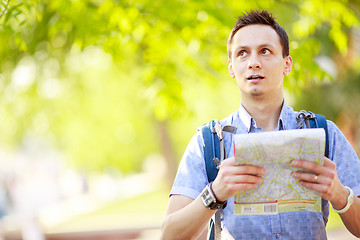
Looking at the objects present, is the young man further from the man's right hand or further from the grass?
the grass

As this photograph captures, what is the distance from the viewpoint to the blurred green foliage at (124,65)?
4.57 m

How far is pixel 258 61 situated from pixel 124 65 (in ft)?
37.6

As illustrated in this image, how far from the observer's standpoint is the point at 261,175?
5.66 feet

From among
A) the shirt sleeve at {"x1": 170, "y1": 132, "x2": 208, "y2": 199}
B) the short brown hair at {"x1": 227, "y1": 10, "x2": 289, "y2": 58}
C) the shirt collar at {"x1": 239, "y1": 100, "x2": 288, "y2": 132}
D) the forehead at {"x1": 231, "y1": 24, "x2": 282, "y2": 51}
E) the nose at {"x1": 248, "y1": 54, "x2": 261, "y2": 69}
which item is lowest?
the shirt sleeve at {"x1": 170, "y1": 132, "x2": 208, "y2": 199}

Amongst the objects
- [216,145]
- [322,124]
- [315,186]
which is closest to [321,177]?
[315,186]

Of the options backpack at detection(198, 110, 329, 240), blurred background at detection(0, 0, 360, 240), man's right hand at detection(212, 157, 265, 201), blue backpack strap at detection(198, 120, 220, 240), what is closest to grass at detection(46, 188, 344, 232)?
blurred background at detection(0, 0, 360, 240)

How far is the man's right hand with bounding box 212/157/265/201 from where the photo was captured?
167 cm

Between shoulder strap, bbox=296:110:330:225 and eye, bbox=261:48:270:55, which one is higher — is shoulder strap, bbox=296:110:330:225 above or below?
below

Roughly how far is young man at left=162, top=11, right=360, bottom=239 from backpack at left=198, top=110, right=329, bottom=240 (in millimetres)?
39

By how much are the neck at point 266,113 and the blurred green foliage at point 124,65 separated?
1.77 metres

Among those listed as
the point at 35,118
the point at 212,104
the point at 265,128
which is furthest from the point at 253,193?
the point at 212,104

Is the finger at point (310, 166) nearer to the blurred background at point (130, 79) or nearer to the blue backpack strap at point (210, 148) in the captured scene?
the blue backpack strap at point (210, 148)

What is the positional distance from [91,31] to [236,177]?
10.9 ft

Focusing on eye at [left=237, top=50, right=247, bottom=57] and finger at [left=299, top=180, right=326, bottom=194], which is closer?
finger at [left=299, top=180, right=326, bottom=194]
